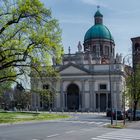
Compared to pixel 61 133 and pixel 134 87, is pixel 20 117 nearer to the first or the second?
pixel 134 87

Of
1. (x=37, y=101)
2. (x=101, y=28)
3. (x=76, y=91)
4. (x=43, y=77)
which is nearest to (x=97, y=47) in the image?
(x=101, y=28)

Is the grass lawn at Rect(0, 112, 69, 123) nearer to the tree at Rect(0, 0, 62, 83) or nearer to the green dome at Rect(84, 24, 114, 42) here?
the tree at Rect(0, 0, 62, 83)

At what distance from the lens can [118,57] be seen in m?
118

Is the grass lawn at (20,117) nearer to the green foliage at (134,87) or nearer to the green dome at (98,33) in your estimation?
the green foliage at (134,87)

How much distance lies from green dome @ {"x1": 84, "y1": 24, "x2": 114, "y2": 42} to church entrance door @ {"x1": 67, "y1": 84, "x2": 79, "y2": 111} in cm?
1659

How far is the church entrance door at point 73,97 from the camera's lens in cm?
11851

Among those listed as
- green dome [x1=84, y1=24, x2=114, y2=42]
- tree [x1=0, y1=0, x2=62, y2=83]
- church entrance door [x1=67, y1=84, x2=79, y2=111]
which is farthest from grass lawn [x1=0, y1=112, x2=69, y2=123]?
green dome [x1=84, y1=24, x2=114, y2=42]

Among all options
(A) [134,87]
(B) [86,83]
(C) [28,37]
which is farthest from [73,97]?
(C) [28,37]

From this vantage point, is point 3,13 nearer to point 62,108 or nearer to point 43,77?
point 43,77

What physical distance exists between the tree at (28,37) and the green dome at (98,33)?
85921mm

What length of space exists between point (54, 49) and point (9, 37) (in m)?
4.41

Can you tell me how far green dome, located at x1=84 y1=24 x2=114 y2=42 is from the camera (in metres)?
125

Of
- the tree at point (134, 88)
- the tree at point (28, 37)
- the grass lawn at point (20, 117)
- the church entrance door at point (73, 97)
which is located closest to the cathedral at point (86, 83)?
the church entrance door at point (73, 97)

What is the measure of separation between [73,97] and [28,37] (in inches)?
3282
